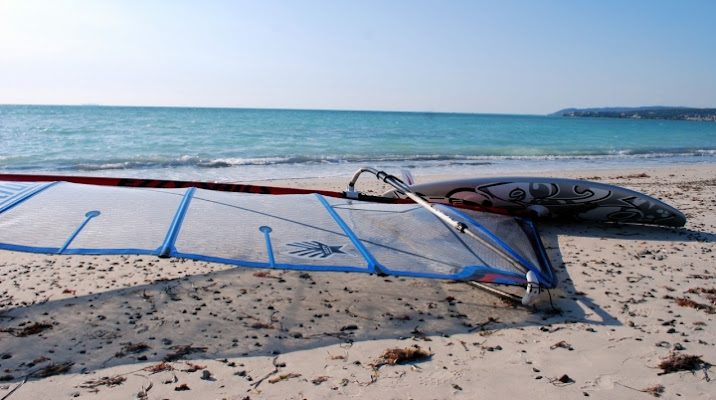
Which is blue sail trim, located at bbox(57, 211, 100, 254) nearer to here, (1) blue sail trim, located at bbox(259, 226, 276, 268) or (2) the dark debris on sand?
(1) blue sail trim, located at bbox(259, 226, 276, 268)

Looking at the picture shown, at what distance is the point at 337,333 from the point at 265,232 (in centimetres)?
96

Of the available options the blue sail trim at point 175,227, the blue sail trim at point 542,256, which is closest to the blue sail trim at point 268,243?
the blue sail trim at point 175,227

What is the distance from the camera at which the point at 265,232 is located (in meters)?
3.97

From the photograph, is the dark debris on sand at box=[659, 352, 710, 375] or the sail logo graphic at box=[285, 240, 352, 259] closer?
the dark debris on sand at box=[659, 352, 710, 375]

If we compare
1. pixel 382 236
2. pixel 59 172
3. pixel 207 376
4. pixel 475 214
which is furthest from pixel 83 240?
pixel 59 172

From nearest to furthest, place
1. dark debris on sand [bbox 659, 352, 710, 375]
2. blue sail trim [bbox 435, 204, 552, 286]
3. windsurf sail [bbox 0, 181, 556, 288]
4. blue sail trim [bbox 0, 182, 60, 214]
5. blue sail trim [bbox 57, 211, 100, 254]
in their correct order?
dark debris on sand [bbox 659, 352, 710, 375], blue sail trim [bbox 57, 211, 100, 254], windsurf sail [bbox 0, 181, 556, 288], blue sail trim [bbox 0, 182, 60, 214], blue sail trim [bbox 435, 204, 552, 286]

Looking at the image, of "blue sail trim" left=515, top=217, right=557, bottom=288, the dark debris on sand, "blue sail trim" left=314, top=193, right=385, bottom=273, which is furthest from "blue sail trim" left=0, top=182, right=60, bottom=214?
the dark debris on sand

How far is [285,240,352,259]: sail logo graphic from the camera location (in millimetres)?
3664

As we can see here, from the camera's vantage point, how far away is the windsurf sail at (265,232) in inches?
136

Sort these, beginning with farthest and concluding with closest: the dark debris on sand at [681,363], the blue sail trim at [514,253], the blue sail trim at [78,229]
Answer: the blue sail trim at [514,253], the blue sail trim at [78,229], the dark debris on sand at [681,363]

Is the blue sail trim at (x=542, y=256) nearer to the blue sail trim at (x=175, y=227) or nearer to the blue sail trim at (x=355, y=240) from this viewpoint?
the blue sail trim at (x=355, y=240)

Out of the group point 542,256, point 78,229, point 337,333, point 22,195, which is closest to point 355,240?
point 337,333

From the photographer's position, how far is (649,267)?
5.04m

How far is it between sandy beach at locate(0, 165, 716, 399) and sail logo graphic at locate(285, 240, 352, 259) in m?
0.48
